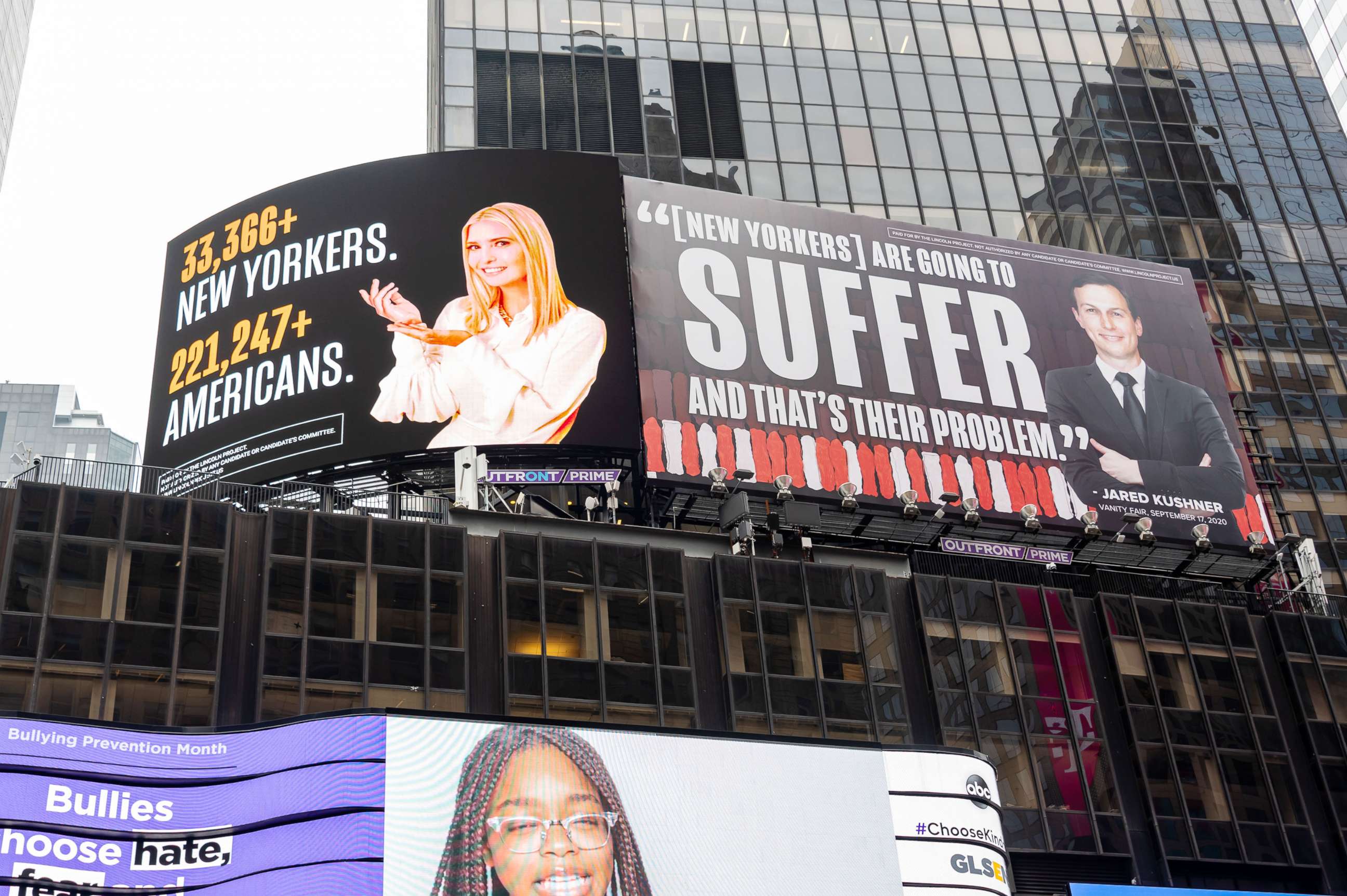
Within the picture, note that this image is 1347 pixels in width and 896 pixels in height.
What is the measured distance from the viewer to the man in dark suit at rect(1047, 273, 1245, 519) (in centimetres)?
4928

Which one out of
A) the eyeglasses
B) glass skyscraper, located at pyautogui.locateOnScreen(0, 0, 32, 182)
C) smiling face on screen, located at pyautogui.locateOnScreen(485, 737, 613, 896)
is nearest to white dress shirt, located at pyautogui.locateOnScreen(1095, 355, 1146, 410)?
smiling face on screen, located at pyautogui.locateOnScreen(485, 737, 613, 896)

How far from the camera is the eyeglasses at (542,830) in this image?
3019cm

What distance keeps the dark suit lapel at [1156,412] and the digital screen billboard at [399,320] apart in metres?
19.5

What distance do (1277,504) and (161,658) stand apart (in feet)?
154

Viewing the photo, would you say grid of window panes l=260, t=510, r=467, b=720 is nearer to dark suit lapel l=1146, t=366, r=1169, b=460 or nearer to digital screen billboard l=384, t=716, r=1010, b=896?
digital screen billboard l=384, t=716, r=1010, b=896

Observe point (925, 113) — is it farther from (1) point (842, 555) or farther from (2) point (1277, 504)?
(1) point (842, 555)

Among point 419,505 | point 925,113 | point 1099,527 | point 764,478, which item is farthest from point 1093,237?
point 419,505

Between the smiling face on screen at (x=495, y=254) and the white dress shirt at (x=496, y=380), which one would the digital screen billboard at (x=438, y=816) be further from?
the smiling face on screen at (x=495, y=254)

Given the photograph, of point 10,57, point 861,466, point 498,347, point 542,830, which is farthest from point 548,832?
point 10,57

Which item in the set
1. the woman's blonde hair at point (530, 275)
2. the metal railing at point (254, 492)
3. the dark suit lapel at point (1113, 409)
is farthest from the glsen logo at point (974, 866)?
the dark suit lapel at point (1113, 409)

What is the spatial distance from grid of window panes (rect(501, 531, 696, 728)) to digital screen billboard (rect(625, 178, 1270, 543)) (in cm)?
447

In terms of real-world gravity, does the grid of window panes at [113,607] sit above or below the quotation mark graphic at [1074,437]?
below

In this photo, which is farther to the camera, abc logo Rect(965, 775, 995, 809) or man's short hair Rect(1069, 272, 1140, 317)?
man's short hair Rect(1069, 272, 1140, 317)

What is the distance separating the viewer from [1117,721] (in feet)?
139
